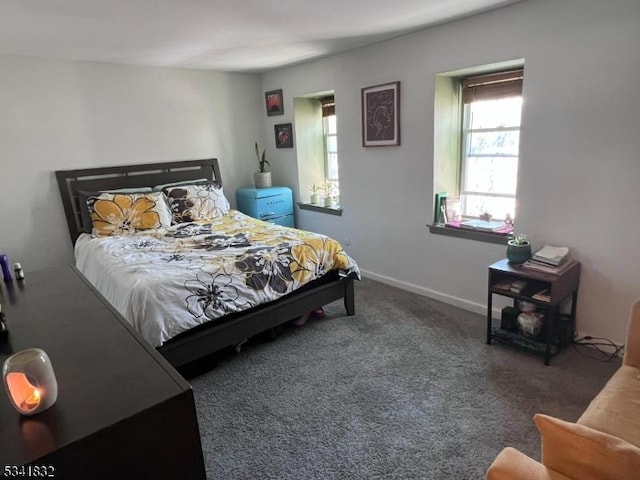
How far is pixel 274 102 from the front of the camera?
456cm

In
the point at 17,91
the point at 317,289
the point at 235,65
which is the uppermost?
the point at 235,65

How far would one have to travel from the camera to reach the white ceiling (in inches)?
90.2

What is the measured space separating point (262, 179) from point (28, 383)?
382 centimetres

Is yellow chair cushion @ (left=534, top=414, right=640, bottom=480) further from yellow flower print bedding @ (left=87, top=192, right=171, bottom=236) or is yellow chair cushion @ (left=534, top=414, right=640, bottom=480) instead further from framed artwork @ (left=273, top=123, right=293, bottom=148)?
framed artwork @ (left=273, top=123, right=293, bottom=148)

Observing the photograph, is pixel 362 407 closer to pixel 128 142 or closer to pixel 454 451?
pixel 454 451

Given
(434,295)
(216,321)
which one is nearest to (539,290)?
(434,295)

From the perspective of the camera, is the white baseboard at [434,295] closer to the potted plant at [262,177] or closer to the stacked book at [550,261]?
the stacked book at [550,261]

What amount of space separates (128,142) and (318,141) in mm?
2015

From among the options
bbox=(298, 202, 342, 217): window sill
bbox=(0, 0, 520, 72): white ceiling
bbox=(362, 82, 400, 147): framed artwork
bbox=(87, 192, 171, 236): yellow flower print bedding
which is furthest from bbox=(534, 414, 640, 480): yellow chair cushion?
bbox=(87, 192, 171, 236): yellow flower print bedding

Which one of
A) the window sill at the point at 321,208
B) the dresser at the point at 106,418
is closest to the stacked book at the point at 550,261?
the window sill at the point at 321,208

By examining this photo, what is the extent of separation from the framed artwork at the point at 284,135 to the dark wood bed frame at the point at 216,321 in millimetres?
790

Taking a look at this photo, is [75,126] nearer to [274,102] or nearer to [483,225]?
[274,102]

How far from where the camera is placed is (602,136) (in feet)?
7.40

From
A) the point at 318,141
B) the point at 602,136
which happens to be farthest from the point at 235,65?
the point at 602,136
